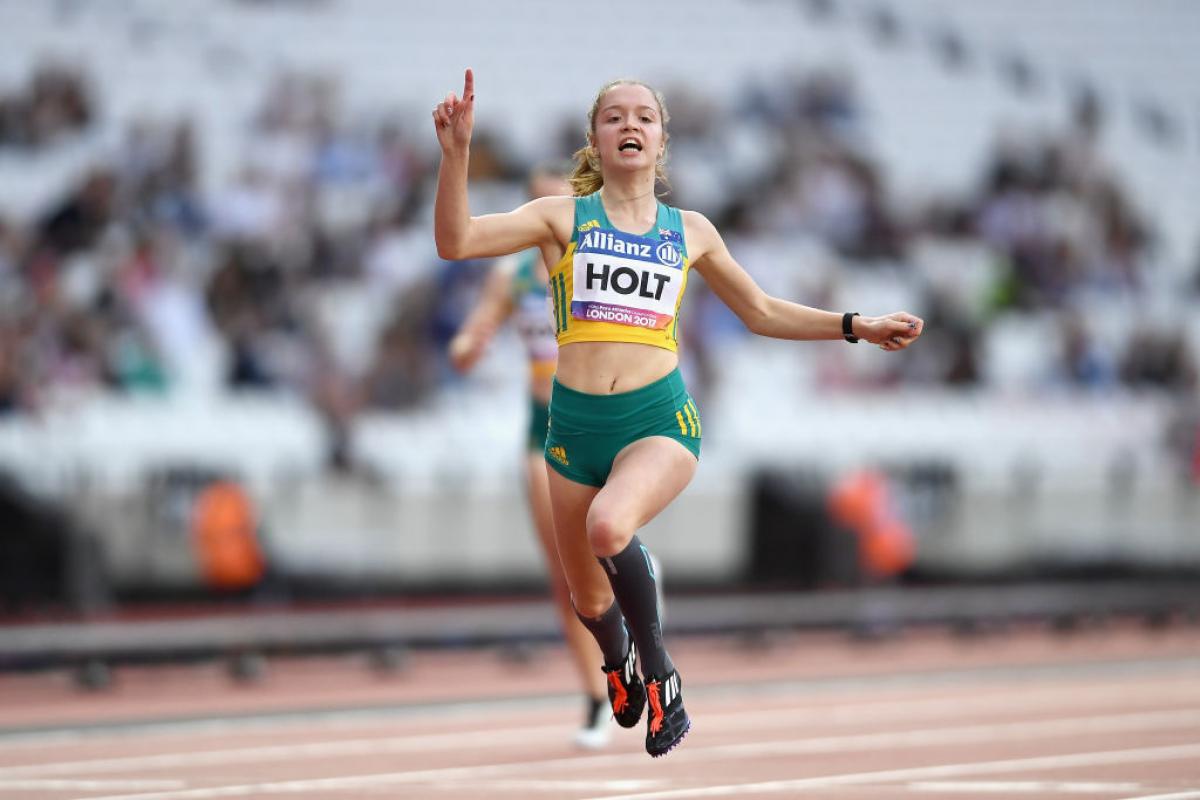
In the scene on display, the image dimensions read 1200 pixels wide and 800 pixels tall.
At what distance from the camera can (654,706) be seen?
6.34m

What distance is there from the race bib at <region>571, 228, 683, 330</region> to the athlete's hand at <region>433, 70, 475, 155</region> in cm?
77

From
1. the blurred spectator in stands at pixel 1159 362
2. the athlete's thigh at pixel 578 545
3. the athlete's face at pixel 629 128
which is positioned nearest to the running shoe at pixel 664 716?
the athlete's thigh at pixel 578 545

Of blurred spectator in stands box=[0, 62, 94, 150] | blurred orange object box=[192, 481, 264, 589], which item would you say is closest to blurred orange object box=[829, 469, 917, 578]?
blurred orange object box=[192, 481, 264, 589]

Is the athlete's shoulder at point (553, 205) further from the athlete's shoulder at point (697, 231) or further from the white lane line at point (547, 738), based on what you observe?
the white lane line at point (547, 738)

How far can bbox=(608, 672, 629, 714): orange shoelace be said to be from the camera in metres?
6.80

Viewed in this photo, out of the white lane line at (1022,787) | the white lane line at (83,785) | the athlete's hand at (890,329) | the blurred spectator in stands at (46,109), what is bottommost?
the white lane line at (1022,787)

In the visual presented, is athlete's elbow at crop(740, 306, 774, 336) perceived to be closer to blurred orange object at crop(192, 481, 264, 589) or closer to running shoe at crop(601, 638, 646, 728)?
running shoe at crop(601, 638, 646, 728)

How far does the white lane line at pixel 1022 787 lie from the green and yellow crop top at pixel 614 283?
2.18 m

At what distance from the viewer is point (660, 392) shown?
6492mm

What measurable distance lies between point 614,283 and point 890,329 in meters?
0.95

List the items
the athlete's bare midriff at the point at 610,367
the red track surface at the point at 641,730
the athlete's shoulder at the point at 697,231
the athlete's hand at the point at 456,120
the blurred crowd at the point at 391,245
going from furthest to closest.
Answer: the blurred crowd at the point at 391,245 → the red track surface at the point at 641,730 → the athlete's shoulder at the point at 697,231 → the athlete's bare midriff at the point at 610,367 → the athlete's hand at the point at 456,120

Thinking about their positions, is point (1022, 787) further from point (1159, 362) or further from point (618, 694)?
point (1159, 362)

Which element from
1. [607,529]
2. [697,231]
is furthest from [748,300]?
[607,529]

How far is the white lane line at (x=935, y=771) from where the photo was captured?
721 centimetres
